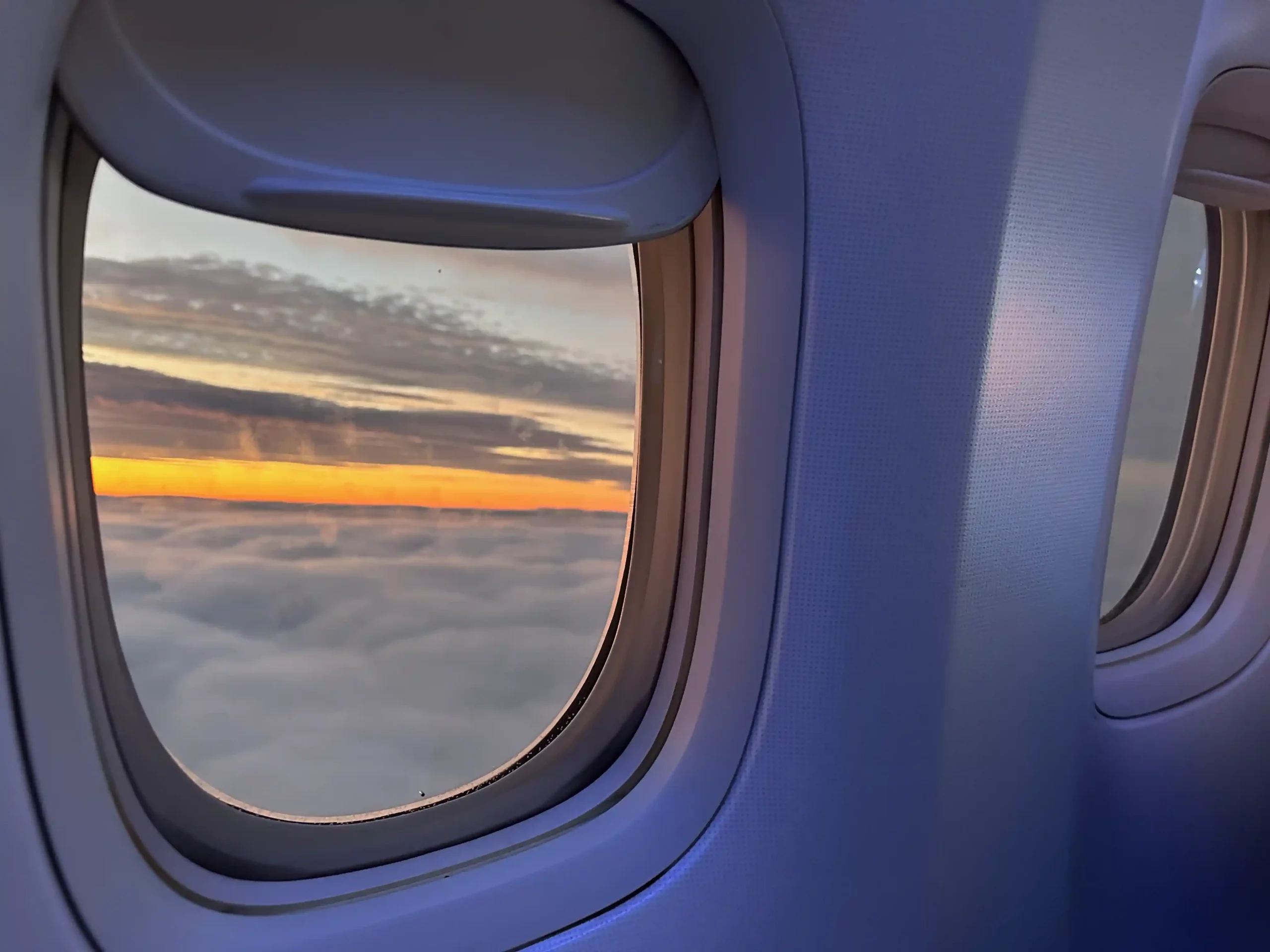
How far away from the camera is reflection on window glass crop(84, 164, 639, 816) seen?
1.02 metres

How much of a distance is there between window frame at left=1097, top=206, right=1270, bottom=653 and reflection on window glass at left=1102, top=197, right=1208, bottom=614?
0.06 ft

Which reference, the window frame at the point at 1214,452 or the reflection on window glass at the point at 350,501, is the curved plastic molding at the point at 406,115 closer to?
the reflection on window glass at the point at 350,501

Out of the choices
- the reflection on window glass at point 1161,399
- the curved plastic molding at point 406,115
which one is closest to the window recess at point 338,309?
the curved plastic molding at point 406,115

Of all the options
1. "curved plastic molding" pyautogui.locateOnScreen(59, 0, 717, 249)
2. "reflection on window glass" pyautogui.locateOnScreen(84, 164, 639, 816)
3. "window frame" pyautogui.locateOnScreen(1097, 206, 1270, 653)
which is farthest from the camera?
"window frame" pyautogui.locateOnScreen(1097, 206, 1270, 653)

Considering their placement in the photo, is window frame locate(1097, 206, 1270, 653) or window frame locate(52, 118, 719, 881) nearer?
window frame locate(52, 118, 719, 881)

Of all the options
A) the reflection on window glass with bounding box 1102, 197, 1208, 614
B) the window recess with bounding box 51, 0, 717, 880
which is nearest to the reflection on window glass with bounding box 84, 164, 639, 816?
the window recess with bounding box 51, 0, 717, 880

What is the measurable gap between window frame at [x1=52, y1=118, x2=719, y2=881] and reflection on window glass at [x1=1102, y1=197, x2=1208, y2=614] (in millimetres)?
1155

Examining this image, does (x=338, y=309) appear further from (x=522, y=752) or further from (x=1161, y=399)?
(x=1161, y=399)

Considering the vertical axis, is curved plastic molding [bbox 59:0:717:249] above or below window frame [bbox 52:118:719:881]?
above

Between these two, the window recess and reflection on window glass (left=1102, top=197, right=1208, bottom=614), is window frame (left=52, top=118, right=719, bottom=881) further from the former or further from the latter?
reflection on window glass (left=1102, top=197, right=1208, bottom=614)

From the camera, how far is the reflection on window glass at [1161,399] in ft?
6.26

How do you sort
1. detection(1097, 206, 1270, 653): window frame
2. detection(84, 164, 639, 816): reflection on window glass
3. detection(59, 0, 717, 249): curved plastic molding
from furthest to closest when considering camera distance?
detection(1097, 206, 1270, 653): window frame → detection(84, 164, 639, 816): reflection on window glass → detection(59, 0, 717, 249): curved plastic molding

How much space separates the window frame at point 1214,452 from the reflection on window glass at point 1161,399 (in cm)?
2

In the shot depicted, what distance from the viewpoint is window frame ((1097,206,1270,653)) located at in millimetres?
1906
